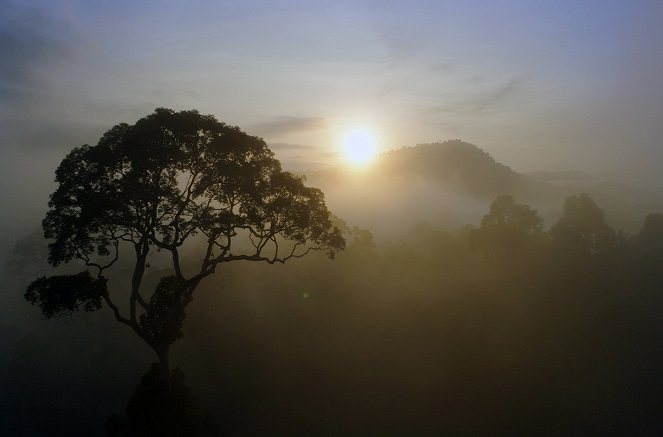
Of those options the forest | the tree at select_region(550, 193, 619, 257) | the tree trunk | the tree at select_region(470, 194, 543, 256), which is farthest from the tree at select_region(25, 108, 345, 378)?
the tree at select_region(550, 193, 619, 257)

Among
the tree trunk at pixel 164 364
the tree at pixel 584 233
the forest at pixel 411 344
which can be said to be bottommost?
the forest at pixel 411 344

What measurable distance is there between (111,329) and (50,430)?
21147mm

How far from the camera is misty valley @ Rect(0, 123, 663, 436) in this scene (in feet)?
94.9

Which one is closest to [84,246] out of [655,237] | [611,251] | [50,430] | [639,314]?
[50,430]

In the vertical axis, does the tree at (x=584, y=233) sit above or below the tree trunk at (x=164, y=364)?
above

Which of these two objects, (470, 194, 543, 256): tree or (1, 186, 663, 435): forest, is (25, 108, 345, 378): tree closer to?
(1, 186, 663, 435): forest

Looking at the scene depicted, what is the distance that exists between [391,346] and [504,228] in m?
26.8

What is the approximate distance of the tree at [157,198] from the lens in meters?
16.3

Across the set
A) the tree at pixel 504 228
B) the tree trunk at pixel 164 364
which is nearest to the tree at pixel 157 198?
the tree trunk at pixel 164 364

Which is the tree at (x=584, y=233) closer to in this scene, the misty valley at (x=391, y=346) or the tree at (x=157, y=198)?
the misty valley at (x=391, y=346)

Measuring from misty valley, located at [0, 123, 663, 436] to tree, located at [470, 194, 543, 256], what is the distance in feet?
0.89

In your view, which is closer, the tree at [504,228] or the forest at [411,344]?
the forest at [411,344]

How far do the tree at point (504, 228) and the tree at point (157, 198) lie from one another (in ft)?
142

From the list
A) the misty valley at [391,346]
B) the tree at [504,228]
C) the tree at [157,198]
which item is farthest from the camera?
the tree at [504,228]
